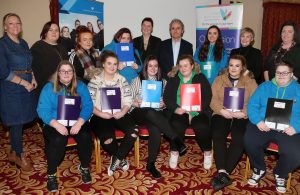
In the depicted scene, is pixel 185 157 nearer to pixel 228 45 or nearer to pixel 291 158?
pixel 291 158

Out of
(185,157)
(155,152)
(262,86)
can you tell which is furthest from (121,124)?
(262,86)

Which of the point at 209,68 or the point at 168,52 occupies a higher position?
the point at 168,52

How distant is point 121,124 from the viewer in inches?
135

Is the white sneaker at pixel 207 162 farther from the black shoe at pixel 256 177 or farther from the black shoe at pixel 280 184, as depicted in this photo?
the black shoe at pixel 280 184

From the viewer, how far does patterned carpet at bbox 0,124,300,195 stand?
10.1 ft

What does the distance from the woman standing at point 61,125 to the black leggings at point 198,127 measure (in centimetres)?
108

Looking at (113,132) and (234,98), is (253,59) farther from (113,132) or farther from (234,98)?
(113,132)

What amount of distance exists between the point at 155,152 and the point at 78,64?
154 centimetres

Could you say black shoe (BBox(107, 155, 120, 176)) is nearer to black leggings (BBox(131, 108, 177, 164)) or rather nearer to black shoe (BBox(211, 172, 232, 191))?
black leggings (BBox(131, 108, 177, 164))

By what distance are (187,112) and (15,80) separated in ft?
7.07

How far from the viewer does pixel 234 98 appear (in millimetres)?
A: 3404

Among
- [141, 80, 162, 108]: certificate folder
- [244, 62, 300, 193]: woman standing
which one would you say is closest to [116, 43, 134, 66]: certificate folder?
[141, 80, 162, 108]: certificate folder

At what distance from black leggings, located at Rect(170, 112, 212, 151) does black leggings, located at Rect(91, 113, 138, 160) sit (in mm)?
529

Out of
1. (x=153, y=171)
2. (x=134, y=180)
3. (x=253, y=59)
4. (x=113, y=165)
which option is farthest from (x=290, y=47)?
(x=113, y=165)
